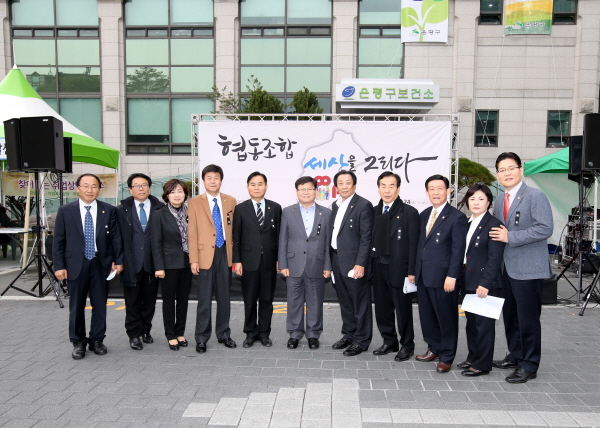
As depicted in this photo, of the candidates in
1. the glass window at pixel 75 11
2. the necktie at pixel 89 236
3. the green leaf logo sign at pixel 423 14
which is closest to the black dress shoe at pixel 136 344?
the necktie at pixel 89 236

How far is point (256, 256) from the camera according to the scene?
451cm

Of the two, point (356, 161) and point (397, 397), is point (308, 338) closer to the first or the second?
point (397, 397)

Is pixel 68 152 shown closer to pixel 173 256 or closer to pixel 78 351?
pixel 173 256

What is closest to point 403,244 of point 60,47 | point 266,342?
point 266,342

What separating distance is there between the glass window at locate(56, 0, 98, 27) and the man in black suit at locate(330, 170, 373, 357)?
53.4 feet

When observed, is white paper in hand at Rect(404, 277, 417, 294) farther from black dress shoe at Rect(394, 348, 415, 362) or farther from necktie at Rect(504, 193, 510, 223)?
necktie at Rect(504, 193, 510, 223)

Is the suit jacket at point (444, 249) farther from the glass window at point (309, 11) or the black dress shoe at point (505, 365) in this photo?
the glass window at point (309, 11)

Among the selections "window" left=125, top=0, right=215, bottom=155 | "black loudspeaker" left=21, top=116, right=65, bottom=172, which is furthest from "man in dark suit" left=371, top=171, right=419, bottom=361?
"window" left=125, top=0, right=215, bottom=155

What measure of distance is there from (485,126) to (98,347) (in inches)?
626

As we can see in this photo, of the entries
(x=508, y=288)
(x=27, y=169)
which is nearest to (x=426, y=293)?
(x=508, y=288)

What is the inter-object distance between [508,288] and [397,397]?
54.5 inches

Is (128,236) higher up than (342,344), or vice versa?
(128,236)

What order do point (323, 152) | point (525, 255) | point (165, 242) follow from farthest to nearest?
point (323, 152) < point (165, 242) < point (525, 255)

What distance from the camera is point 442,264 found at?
12.6 ft
